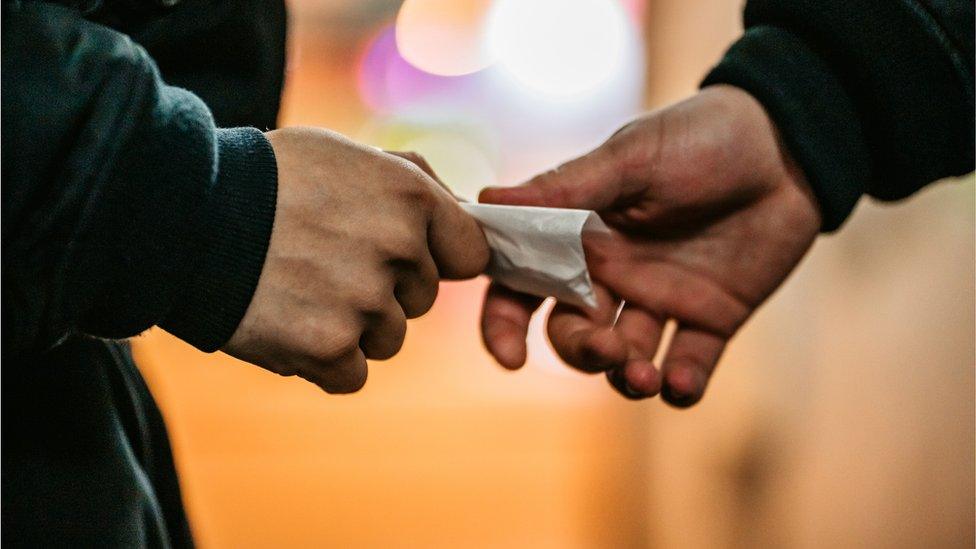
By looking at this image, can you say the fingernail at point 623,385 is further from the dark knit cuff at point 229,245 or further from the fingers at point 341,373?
the dark knit cuff at point 229,245

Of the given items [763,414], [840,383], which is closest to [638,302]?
[840,383]

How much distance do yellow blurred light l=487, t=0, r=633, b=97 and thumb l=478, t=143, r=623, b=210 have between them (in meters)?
1.27

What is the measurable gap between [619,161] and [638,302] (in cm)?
15

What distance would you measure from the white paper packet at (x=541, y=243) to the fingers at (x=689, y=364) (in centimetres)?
15

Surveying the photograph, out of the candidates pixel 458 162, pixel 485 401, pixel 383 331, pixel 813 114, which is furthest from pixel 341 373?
pixel 485 401

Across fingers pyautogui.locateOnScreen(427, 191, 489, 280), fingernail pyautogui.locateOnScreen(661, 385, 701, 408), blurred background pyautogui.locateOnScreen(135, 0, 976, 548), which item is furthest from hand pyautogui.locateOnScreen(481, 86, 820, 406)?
blurred background pyautogui.locateOnScreen(135, 0, 976, 548)

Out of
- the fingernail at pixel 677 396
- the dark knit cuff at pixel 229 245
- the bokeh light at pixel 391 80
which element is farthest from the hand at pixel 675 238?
the bokeh light at pixel 391 80

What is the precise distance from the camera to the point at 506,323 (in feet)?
2.31

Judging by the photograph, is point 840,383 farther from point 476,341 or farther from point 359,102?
point 359,102

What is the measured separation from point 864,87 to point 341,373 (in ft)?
1.77

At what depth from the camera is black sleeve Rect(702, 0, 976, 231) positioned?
68cm

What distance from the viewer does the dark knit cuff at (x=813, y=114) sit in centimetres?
71

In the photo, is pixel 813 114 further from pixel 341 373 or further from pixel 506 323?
pixel 341 373

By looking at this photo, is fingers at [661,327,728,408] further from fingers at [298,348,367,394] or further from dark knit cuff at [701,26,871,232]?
fingers at [298,348,367,394]
